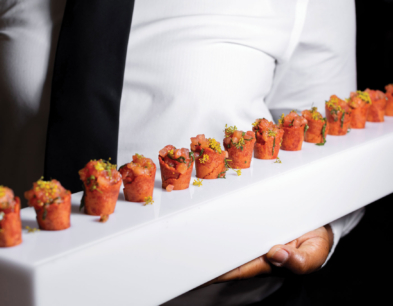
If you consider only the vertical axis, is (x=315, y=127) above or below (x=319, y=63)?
below

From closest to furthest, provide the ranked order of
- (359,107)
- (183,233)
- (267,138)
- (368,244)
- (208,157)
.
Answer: (183,233)
(208,157)
(267,138)
(359,107)
(368,244)

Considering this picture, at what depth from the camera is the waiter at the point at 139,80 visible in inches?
32.3

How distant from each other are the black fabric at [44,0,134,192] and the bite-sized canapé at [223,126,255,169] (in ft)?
0.76

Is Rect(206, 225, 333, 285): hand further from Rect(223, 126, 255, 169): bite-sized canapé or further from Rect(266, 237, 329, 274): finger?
Rect(223, 126, 255, 169): bite-sized canapé

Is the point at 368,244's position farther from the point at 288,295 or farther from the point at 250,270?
the point at 250,270

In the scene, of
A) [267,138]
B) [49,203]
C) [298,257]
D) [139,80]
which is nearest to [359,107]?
[267,138]

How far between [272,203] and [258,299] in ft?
1.05

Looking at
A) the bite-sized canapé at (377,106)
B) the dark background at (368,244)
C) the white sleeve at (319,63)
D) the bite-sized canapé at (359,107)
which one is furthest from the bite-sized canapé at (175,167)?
the dark background at (368,244)

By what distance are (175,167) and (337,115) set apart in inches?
21.3

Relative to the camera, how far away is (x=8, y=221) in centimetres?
54

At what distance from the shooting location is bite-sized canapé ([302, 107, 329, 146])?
1.02 m

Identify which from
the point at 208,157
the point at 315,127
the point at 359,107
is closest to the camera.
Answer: the point at 208,157

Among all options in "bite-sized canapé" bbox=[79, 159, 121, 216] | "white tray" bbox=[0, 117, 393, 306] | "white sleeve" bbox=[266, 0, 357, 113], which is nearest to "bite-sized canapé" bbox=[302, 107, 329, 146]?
"white tray" bbox=[0, 117, 393, 306]

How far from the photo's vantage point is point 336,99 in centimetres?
109
